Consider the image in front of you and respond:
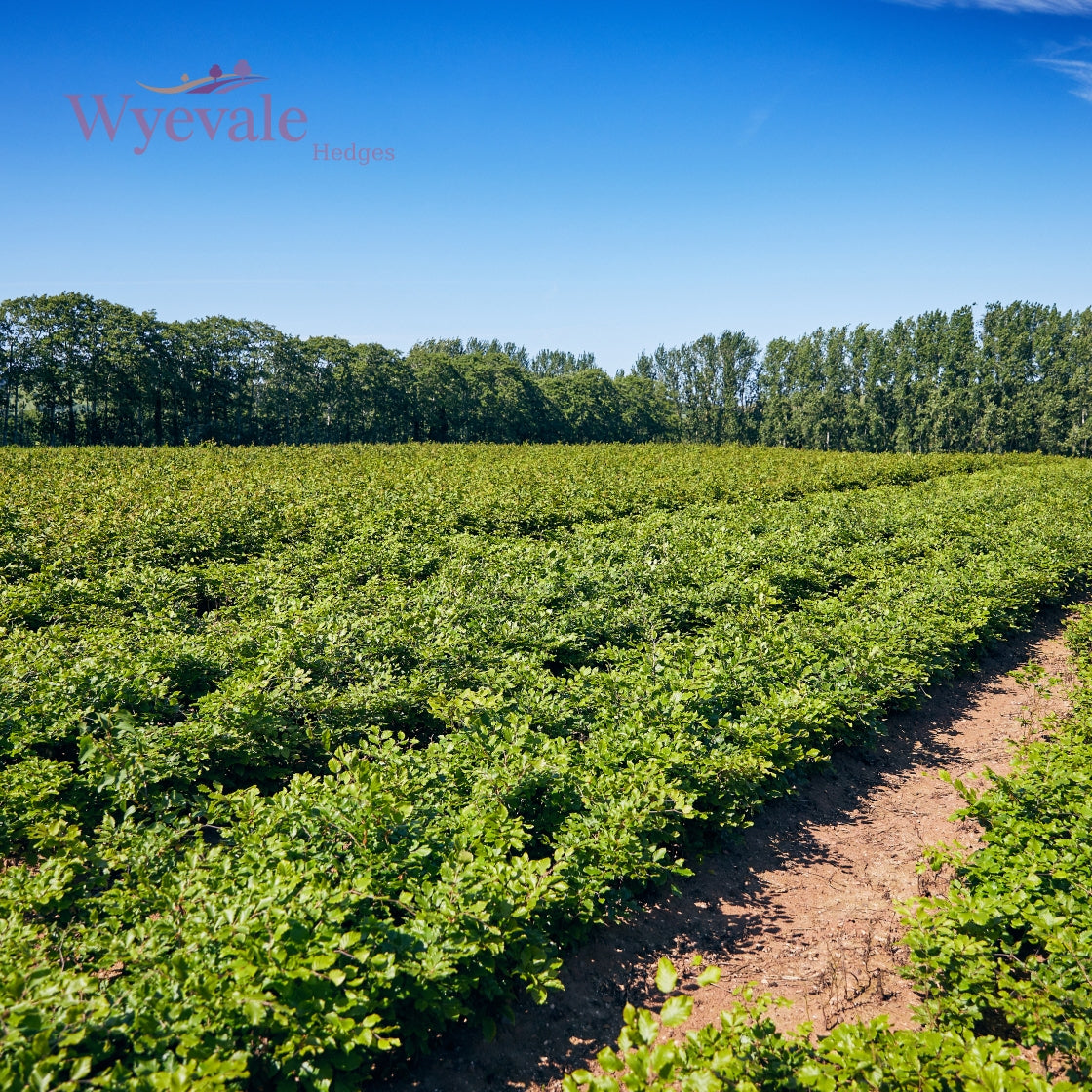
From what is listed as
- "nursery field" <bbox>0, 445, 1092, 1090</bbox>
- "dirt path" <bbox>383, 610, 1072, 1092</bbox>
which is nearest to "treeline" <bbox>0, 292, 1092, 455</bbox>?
"nursery field" <bbox>0, 445, 1092, 1090</bbox>

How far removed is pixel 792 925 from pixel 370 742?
3693 millimetres

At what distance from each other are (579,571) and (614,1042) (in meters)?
6.98

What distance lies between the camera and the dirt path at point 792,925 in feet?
12.4

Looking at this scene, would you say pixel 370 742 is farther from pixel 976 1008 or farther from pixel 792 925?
pixel 976 1008

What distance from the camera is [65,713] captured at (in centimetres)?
528

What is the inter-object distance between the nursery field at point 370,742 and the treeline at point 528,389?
42129mm

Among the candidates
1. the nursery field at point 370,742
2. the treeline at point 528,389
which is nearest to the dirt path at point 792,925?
the nursery field at point 370,742

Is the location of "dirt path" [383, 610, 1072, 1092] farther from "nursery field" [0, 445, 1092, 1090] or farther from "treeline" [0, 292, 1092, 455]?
"treeline" [0, 292, 1092, 455]

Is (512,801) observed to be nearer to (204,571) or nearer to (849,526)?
(204,571)

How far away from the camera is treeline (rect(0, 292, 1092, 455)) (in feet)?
157

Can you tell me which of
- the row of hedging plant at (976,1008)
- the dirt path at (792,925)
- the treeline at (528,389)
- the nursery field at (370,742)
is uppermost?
the treeline at (528,389)

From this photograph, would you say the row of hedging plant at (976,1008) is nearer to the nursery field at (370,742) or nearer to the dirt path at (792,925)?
the nursery field at (370,742)

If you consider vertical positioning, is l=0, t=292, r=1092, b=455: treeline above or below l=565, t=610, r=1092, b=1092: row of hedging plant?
above

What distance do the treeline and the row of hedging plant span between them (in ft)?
178
